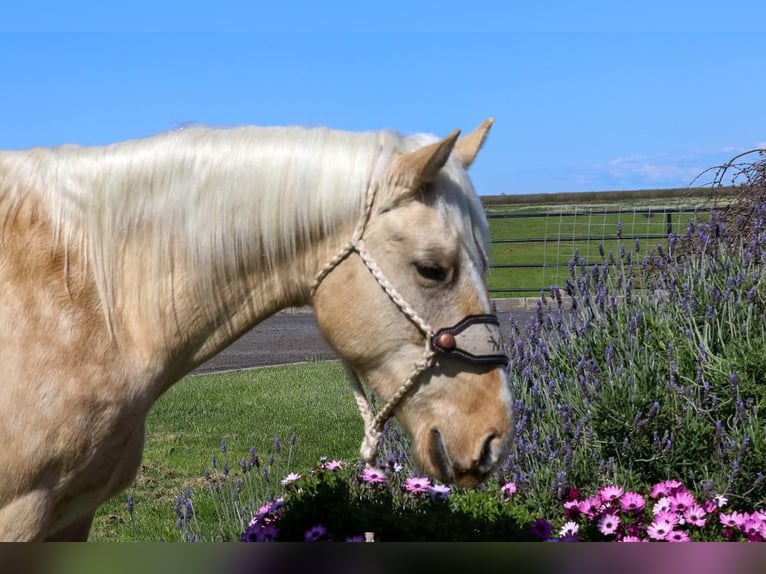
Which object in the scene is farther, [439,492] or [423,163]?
[439,492]

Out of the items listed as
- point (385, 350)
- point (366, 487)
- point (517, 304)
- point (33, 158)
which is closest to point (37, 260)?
point (33, 158)

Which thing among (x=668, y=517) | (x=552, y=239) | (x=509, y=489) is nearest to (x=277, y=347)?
(x=552, y=239)

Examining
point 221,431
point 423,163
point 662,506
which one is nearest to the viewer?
point 423,163

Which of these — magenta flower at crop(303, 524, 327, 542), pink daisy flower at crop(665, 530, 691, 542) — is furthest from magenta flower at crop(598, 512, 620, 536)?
magenta flower at crop(303, 524, 327, 542)

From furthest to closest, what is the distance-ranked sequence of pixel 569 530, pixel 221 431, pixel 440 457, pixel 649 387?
1. pixel 221 431
2. pixel 649 387
3. pixel 569 530
4. pixel 440 457

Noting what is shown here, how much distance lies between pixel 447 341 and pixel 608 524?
5.09ft

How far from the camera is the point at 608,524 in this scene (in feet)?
10.9

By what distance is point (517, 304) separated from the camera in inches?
635

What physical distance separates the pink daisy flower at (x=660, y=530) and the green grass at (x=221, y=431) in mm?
2219

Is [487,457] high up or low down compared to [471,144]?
down

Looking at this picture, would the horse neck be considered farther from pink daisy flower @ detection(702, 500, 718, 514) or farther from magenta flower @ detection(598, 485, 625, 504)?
pink daisy flower @ detection(702, 500, 718, 514)

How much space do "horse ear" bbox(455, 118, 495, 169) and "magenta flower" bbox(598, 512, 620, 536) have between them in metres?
1.68

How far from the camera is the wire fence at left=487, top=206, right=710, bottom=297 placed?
15469 mm

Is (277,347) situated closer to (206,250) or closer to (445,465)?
(206,250)
